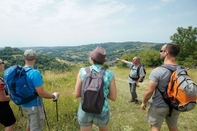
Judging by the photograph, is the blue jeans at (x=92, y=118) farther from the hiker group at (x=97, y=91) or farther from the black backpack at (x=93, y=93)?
the black backpack at (x=93, y=93)

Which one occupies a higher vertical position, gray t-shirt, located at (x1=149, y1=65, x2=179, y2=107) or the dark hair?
the dark hair

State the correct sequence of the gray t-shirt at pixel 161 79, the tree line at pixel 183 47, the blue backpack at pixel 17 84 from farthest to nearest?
the tree line at pixel 183 47
the gray t-shirt at pixel 161 79
the blue backpack at pixel 17 84

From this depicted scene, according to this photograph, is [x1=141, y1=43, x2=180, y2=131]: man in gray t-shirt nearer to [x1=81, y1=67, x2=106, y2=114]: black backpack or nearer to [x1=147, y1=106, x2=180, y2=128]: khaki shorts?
[x1=147, y1=106, x2=180, y2=128]: khaki shorts

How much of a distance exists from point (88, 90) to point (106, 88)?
33 cm

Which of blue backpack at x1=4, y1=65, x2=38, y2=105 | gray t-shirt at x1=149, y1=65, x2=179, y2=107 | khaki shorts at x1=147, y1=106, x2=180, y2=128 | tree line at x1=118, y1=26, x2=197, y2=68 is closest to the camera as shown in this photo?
blue backpack at x1=4, y1=65, x2=38, y2=105

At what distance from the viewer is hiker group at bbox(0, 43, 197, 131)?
1.98 m

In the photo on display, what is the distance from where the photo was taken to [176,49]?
2330 mm

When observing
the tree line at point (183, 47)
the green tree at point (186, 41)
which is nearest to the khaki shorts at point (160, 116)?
the tree line at point (183, 47)

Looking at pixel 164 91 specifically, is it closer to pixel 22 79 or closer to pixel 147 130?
pixel 147 130

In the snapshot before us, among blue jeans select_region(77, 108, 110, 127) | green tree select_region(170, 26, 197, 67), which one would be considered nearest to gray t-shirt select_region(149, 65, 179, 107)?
blue jeans select_region(77, 108, 110, 127)

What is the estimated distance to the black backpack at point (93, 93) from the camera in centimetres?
190

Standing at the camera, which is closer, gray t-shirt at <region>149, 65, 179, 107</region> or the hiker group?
the hiker group

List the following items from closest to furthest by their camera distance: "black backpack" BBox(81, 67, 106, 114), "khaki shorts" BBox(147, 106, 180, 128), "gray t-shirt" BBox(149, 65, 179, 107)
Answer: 1. "black backpack" BBox(81, 67, 106, 114)
2. "gray t-shirt" BBox(149, 65, 179, 107)
3. "khaki shorts" BBox(147, 106, 180, 128)

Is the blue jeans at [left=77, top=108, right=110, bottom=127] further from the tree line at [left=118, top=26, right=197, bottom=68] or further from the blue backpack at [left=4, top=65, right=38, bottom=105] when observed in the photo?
the tree line at [left=118, top=26, right=197, bottom=68]
